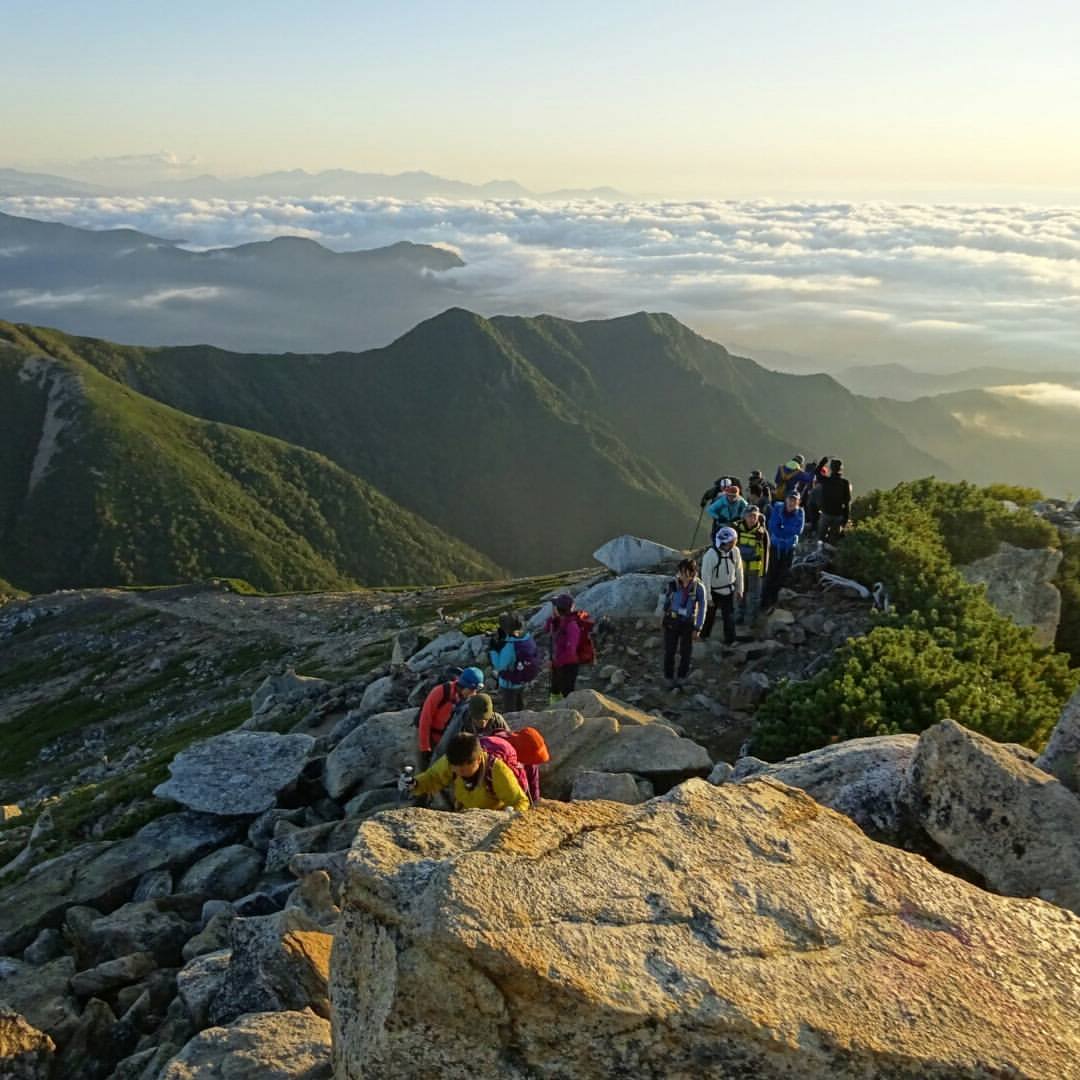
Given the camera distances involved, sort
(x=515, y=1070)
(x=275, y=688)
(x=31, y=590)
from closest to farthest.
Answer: (x=515, y=1070), (x=275, y=688), (x=31, y=590)

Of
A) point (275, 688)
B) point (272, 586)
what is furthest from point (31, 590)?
point (275, 688)

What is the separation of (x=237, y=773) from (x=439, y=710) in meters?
9.39

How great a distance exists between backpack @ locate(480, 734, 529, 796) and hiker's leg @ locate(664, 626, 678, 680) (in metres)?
10.7

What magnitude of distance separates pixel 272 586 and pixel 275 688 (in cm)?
16188

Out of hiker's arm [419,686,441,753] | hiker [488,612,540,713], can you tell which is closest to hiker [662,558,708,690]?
hiker [488,612,540,713]

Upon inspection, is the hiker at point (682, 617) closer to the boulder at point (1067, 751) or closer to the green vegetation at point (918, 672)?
the green vegetation at point (918, 672)

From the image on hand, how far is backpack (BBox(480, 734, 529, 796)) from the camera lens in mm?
11414

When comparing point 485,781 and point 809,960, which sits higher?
point 809,960

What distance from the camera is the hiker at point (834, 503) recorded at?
30.2 m

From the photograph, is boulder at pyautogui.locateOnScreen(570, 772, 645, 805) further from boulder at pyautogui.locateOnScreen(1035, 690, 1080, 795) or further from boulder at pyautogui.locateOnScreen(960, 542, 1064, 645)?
boulder at pyautogui.locateOnScreen(960, 542, 1064, 645)

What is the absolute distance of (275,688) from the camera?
1521 inches

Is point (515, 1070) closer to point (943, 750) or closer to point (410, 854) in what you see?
point (410, 854)

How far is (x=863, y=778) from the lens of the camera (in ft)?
40.3

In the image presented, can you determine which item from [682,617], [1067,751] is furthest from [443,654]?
[1067,751]
